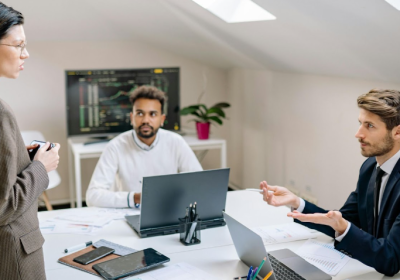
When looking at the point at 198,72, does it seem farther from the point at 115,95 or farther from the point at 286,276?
the point at 286,276

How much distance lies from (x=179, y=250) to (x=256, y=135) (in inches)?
109

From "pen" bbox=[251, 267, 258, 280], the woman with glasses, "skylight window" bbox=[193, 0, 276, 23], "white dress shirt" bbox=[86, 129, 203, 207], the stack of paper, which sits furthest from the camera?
"skylight window" bbox=[193, 0, 276, 23]

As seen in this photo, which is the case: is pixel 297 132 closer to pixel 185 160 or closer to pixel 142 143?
pixel 185 160

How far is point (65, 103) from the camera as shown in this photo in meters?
4.48

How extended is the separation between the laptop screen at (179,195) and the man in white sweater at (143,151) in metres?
0.76

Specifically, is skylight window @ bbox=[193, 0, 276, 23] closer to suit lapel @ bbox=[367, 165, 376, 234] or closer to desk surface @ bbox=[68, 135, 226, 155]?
desk surface @ bbox=[68, 135, 226, 155]

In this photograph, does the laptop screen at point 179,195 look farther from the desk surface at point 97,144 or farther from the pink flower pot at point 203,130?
the pink flower pot at point 203,130

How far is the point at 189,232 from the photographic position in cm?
212

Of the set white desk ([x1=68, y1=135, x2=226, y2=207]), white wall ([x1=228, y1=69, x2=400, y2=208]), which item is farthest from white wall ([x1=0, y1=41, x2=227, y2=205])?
white wall ([x1=228, y1=69, x2=400, y2=208])

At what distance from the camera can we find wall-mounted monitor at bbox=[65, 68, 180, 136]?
4324 mm

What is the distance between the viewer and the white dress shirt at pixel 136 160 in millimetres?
2943

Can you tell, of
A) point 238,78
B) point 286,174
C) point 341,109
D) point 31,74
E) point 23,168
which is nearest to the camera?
point 23,168

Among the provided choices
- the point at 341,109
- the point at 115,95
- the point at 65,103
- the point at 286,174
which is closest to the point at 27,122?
the point at 65,103

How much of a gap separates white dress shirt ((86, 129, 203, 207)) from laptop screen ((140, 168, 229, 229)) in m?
0.71
